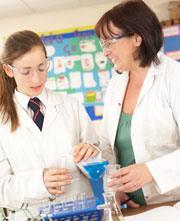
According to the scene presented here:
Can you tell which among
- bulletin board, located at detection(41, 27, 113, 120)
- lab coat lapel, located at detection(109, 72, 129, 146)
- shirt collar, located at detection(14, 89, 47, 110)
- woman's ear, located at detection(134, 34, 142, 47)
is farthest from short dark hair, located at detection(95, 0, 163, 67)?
bulletin board, located at detection(41, 27, 113, 120)

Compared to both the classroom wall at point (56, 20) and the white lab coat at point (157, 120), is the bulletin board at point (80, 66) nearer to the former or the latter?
the classroom wall at point (56, 20)

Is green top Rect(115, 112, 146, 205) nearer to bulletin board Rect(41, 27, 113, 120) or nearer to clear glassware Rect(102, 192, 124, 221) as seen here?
clear glassware Rect(102, 192, 124, 221)

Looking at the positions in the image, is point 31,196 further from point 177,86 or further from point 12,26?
point 12,26

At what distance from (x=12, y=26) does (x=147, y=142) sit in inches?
141

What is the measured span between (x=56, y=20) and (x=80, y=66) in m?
0.69

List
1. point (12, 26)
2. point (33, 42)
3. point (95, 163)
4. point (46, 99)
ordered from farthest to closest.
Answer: point (12, 26) < point (46, 99) < point (33, 42) < point (95, 163)

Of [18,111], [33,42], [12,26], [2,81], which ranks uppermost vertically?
[12,26]

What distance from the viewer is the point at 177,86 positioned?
1388 mm

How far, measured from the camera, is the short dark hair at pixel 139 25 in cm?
147

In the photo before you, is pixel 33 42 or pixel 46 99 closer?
pixel 33 42

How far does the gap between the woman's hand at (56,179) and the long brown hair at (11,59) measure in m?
0.33

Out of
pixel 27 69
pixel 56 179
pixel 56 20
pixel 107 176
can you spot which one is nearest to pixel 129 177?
pixel 107 176

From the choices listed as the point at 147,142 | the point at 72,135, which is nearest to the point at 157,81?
the point at 147,142

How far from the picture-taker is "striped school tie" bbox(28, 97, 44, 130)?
152cm
